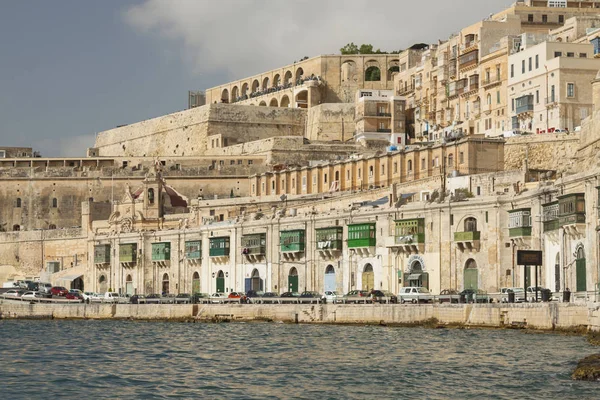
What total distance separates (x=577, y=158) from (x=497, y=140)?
1237 centimetres

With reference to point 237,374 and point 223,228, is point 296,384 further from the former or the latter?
point 223,228

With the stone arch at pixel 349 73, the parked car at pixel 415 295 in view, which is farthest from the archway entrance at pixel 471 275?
the stone arch at pixel 349 73

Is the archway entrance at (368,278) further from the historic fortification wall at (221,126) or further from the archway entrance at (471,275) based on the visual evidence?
the historic fortification wall at (221,126)

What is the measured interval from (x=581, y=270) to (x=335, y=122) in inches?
2485

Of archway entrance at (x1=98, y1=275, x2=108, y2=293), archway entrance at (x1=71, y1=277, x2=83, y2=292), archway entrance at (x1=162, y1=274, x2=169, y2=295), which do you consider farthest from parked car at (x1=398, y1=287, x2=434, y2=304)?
archway entrance at (x1=71, y1=277, x2=83, y2=292)

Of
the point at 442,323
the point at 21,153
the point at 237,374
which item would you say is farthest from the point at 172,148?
the point at 237,374

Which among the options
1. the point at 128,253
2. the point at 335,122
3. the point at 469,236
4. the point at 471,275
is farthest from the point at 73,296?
the point at 335,122

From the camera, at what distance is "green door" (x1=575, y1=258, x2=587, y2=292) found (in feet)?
156

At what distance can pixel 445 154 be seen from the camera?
7562 centimetres

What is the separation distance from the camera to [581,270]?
4797 centimetres

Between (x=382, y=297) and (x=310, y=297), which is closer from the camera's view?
(x=382, y=297)

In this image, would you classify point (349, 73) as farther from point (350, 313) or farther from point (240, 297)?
point (350, 313)

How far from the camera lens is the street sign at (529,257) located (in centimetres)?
5003

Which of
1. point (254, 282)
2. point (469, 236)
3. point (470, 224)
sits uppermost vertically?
point (470, 224)
